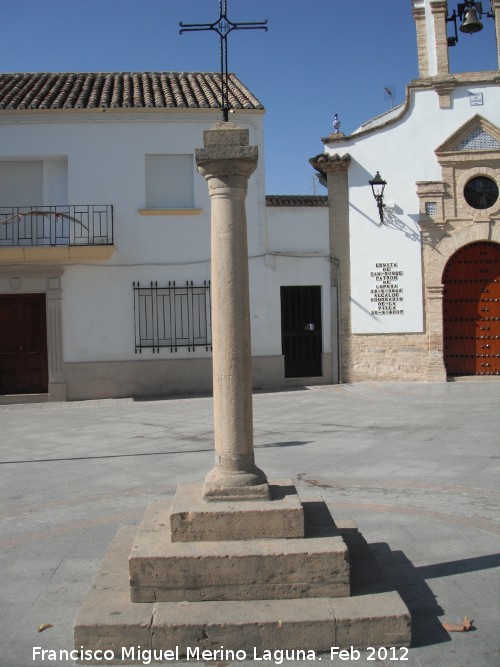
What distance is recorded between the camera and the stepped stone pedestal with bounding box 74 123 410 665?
352cm

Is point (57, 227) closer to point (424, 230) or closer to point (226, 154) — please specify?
point (424, 230)

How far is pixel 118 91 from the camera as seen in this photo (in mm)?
16094

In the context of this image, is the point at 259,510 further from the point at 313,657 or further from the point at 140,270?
the point at 140,270

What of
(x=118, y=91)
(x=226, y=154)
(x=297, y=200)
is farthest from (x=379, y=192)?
(x=226, y=154)

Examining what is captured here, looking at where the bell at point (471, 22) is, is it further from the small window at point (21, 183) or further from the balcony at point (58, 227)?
the small window at point (21, 183)

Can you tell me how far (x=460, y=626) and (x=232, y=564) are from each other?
48.4 inches

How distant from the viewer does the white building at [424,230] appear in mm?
15461

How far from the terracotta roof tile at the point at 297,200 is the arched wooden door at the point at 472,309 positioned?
315 centimetres

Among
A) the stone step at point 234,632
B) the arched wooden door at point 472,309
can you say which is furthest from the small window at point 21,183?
the stone step at point 234,632

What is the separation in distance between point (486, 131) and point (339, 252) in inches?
161

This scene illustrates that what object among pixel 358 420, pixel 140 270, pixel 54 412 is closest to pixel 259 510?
pixel 358 420

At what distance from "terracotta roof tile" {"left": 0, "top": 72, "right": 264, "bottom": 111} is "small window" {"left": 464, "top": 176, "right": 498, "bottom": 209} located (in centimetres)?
490

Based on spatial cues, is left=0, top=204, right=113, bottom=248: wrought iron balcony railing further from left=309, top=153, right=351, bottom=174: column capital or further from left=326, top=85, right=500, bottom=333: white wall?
left=326, top=85, right=500, bottom=333: white wall

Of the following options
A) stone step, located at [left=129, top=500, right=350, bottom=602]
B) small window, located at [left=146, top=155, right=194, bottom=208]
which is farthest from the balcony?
stone step, located at [left=129, top=500, right=350, bottom=602]
